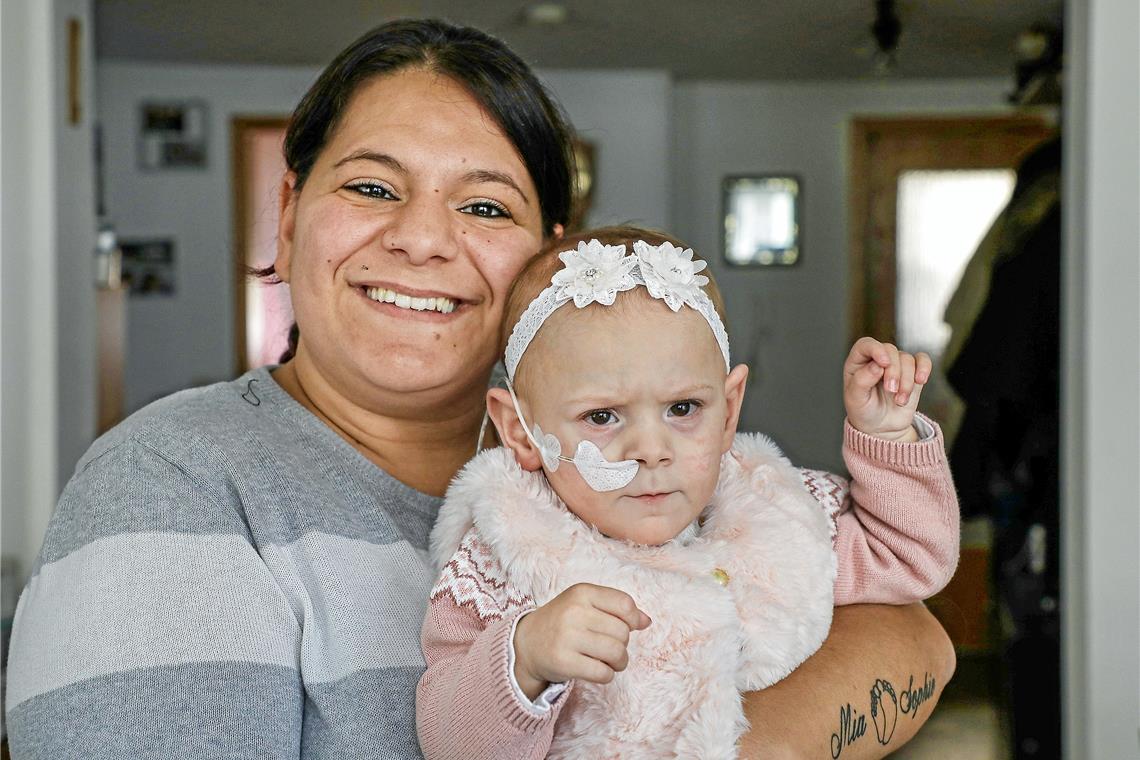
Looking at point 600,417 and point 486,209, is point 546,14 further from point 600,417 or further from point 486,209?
point 600,417

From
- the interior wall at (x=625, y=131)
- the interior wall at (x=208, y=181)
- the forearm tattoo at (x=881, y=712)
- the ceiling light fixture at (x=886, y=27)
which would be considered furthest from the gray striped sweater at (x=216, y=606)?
the interior wall at (x=625, y=131)

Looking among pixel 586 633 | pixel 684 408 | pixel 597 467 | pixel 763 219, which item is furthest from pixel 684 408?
pixel 763 219

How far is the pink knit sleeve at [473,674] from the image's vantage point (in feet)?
3.48

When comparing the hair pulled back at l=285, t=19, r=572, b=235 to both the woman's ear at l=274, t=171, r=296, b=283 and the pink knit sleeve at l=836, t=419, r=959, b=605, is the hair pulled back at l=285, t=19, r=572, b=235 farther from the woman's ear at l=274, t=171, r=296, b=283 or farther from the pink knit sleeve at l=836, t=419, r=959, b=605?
the pink knit sleeve at l=836, t=419, r=959, b=605

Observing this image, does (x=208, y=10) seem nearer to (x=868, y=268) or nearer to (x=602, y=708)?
(x=868, y=268)

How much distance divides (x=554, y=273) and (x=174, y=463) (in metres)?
0.46

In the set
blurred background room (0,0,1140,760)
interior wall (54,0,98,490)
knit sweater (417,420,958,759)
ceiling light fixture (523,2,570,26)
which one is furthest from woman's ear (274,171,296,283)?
ceiling light fixture (523,2,570,26)

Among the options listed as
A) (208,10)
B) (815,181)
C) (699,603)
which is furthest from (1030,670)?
(208,10)

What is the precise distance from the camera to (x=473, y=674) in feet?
3.54

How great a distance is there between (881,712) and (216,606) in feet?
2.49

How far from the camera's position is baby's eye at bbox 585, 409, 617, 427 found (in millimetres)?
1238

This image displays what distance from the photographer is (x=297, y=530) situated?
4.06 ft

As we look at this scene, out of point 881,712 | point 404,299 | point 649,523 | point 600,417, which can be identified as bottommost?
point 881,712

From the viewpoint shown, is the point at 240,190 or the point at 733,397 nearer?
the point at 733,397
